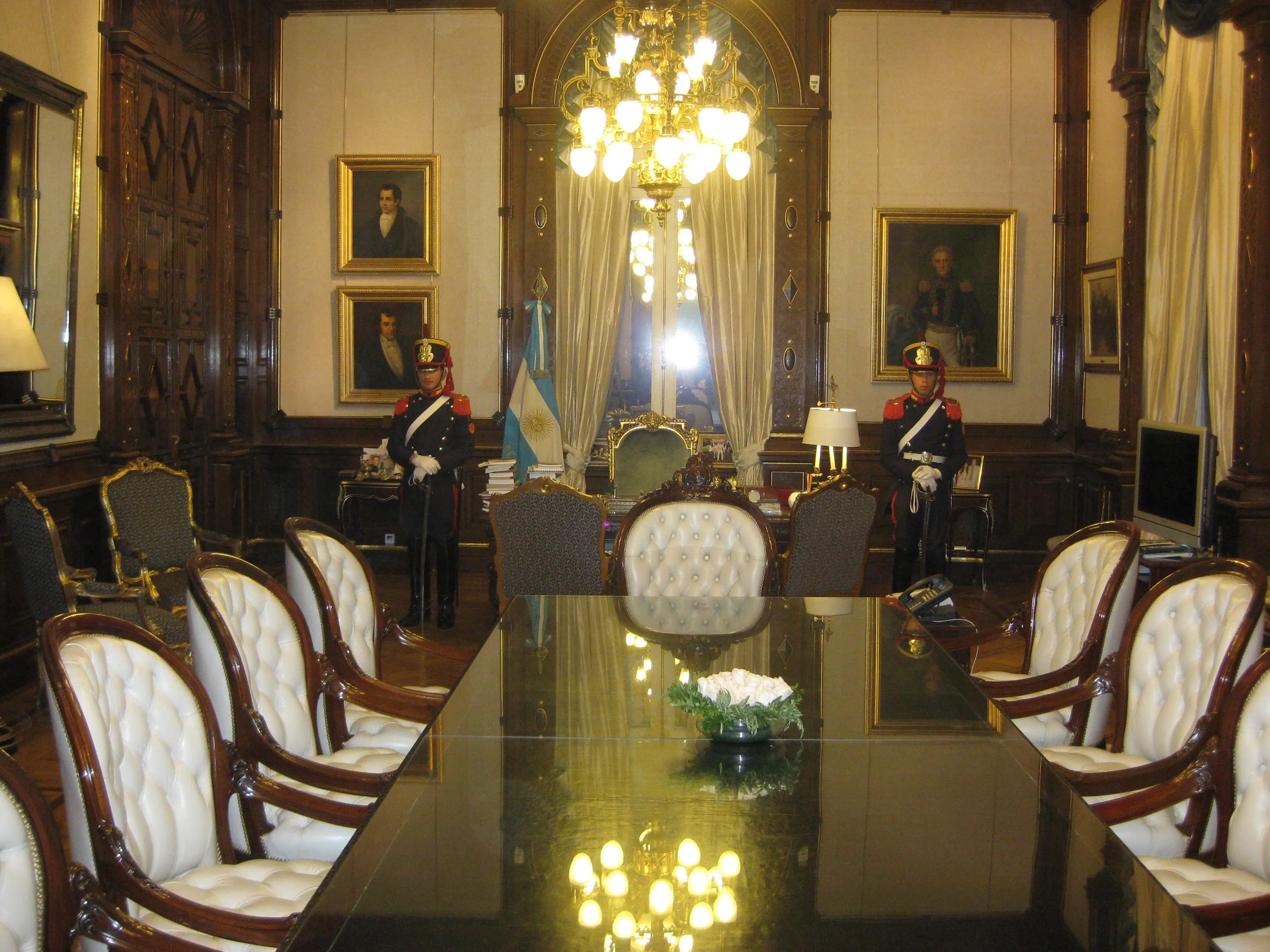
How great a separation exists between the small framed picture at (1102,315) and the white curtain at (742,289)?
7.32 feet

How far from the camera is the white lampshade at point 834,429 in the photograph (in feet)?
20.3

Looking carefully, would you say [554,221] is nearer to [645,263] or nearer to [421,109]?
[645,263]

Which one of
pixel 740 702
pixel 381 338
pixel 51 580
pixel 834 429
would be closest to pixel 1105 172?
pixel 834 429

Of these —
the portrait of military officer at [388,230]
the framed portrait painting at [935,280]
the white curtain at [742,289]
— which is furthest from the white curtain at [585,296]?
the framed portrait painting at [935,280]

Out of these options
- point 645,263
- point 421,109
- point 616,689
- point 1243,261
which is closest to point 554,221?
point 645,263

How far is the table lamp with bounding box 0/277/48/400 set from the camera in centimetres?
403

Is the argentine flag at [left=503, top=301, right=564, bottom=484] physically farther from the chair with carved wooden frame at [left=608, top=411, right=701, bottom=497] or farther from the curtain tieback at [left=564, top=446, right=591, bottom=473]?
the chair with carved wooden frame at [left=608, top=411, right=701, bottom=497]

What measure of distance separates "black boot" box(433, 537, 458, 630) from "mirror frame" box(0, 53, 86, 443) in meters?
2.07

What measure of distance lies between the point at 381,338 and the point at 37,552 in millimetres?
4057

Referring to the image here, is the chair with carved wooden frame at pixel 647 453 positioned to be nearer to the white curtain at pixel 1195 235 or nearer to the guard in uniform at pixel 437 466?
the guard in uniform at pixel 437 466

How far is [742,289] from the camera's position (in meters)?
8.41

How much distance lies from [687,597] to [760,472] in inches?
176

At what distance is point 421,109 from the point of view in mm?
8445

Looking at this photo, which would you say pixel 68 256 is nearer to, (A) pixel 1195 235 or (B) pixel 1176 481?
(B) pixel 1176 481
